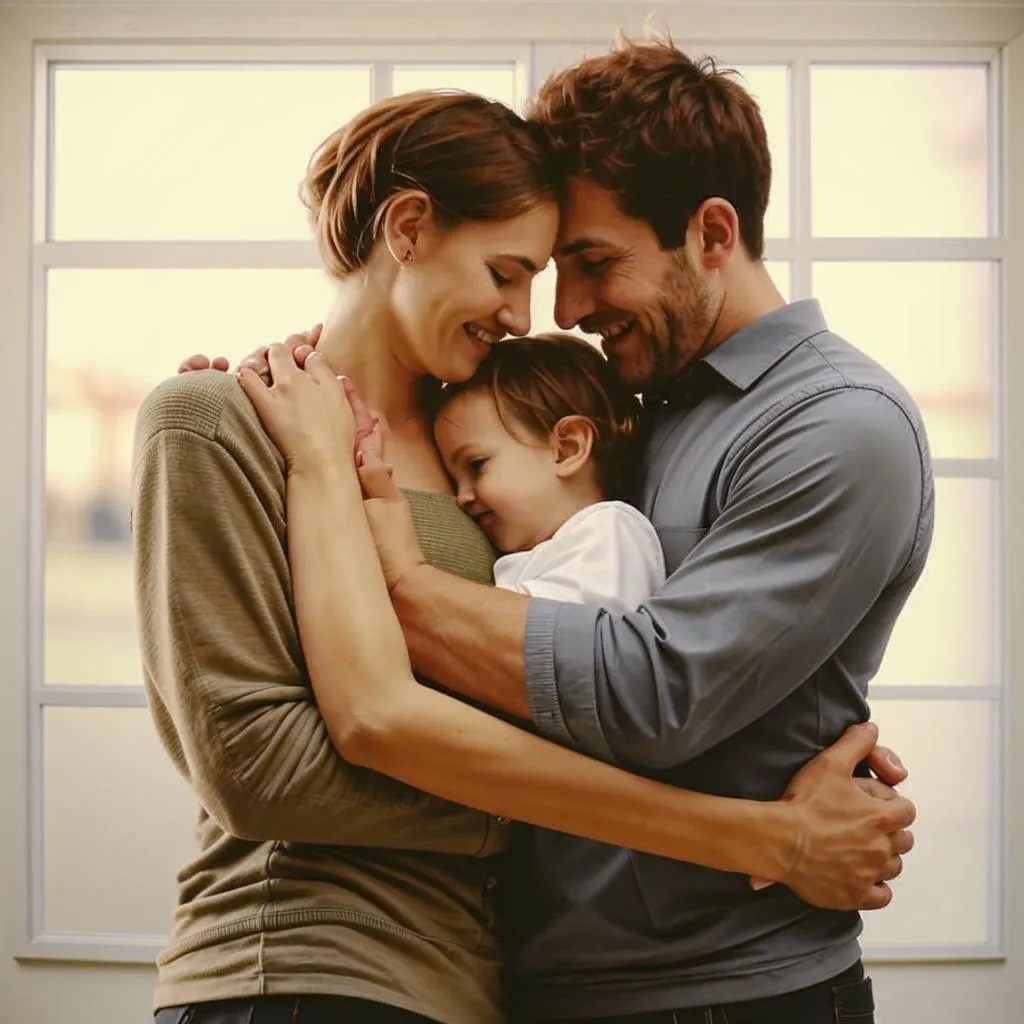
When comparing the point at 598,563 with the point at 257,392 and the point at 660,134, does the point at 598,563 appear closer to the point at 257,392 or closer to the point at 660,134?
the point at 257,392

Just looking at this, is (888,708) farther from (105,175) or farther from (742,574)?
(105,175)

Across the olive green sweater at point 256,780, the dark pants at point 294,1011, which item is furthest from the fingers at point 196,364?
the dark pants at point 294,1011

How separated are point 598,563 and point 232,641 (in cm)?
40

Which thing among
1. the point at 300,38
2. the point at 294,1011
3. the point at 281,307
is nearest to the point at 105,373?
→ the point at 281,307

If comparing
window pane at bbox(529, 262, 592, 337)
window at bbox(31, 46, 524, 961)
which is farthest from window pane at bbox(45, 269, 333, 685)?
window pane at bbox(529, 262, 592, 337)

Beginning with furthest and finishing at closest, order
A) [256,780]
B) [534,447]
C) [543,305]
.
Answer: [543,305]
[534,447]
[256,780]

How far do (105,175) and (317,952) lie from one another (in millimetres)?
2280

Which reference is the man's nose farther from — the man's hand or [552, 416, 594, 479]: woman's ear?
the man's hand

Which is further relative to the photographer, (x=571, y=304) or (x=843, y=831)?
(x=571, y=304)

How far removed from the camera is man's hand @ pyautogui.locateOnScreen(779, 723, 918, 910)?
50.1 inches

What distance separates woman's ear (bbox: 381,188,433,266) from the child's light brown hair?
184 mm

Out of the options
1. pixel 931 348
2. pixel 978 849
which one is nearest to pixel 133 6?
pixel 931 348

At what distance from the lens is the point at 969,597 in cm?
287

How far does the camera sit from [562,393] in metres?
1.49
